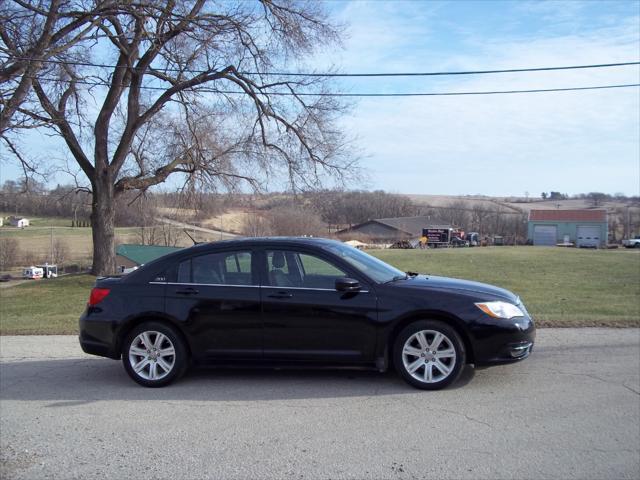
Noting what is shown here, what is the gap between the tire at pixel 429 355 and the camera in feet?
18.6

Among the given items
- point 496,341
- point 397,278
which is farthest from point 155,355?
point 496,341

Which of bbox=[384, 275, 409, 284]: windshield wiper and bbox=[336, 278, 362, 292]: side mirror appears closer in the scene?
bbox=[336, 278, 362, 292]: side mirror

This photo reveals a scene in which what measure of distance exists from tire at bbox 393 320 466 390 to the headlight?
1.26ft

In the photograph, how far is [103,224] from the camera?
21.6 meters

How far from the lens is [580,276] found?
2244cm

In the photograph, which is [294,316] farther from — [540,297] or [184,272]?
[540,297]

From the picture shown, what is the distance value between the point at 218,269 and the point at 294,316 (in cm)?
104

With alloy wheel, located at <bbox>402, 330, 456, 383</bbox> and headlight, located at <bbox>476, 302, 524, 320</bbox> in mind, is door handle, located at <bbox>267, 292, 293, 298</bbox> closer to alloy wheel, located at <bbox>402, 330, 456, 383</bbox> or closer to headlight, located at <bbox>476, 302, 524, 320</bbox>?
alloy wheel, located at <bbox>402, 330, 456, 383</bbox>

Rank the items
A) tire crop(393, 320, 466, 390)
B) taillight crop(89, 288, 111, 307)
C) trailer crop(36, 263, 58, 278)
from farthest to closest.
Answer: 1. trailer crop(36, 263, 58, 278)
2. taillight crop(89, 288, 111, 307)
3. tire crop(393, 320, 466, 390)

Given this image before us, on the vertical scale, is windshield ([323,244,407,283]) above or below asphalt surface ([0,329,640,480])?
above

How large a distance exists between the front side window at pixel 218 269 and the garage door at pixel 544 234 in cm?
8837

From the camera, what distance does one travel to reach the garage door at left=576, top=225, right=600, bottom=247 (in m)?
84.5

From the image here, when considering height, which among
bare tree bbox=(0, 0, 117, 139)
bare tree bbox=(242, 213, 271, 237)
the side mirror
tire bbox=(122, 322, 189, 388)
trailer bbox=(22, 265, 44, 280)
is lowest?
trailer bbox=(22, 265, 44, 280)

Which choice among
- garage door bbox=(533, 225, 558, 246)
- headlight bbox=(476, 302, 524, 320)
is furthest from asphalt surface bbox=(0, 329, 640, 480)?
garage door bbox=(533, 225, 558, 246)
